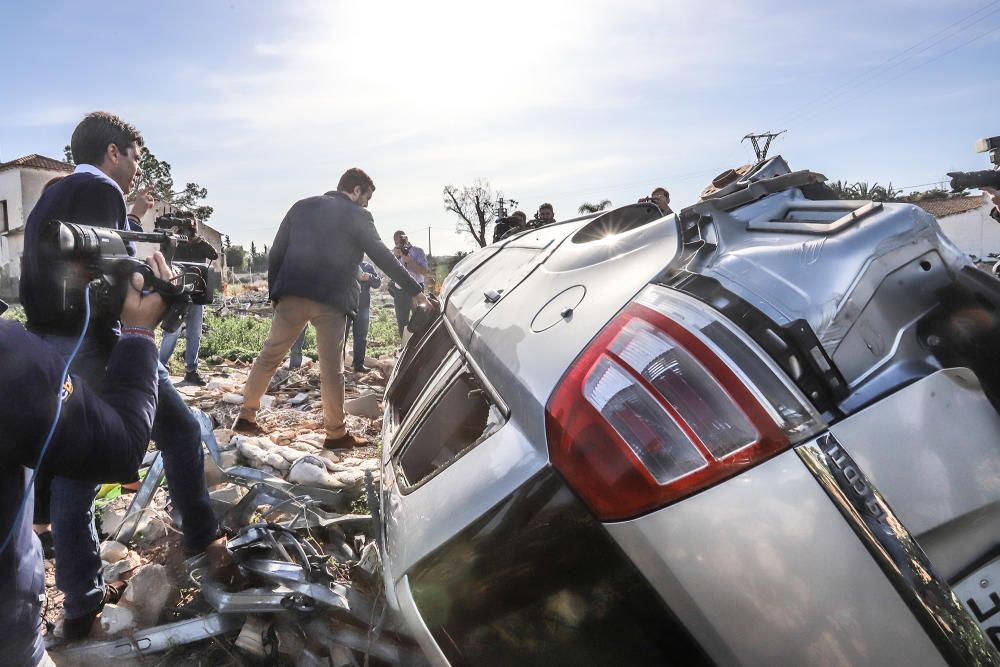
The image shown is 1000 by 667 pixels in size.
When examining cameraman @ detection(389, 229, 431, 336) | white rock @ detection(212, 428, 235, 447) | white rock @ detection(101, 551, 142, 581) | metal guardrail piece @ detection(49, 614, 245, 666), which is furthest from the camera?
cameraman @ detection(389, 229, 431, 336)

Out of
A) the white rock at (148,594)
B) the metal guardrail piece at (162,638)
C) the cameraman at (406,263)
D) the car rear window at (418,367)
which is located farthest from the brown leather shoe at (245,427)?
the cameraman at (406,263)

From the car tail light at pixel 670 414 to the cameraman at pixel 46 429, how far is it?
933 mm

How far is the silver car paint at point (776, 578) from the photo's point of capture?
3.11 feet

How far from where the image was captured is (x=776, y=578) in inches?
38.4

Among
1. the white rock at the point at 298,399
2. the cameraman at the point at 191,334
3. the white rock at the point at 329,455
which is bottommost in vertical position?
the white rock at the point at 298,399

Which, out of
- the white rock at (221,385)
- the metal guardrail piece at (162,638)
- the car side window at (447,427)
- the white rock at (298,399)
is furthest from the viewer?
the white rock at (221,385)

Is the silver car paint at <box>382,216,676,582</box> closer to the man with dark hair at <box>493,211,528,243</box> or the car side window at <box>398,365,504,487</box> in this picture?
the car side window at <box>398,365,504,487</box>

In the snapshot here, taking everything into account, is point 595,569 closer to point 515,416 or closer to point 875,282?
point 515,416

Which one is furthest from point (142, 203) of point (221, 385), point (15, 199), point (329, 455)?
point (15, 199)

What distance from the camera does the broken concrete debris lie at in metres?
1.91

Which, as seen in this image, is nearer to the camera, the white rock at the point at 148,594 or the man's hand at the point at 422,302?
the white rock at the point at 148,594

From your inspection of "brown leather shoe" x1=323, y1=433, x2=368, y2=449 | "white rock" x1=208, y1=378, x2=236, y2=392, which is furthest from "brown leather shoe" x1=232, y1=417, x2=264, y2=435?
"white rock" x1=208, y1=378, x2=236, y2=392

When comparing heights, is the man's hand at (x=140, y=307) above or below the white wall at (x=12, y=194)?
below

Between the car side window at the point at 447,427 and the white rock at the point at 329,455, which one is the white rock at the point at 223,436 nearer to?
the white rock at the point at 329,455
